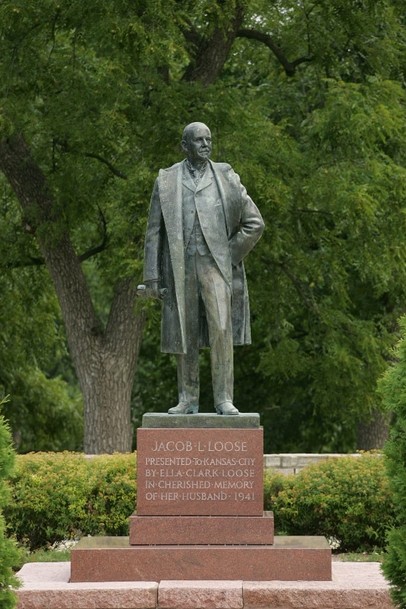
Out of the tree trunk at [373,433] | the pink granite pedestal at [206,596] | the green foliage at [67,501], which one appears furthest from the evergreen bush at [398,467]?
the tree trunk at [373,433]

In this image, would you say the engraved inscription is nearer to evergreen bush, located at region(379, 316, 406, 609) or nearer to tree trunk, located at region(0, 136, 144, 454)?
evergreen bush, located at region(379, 316, 406, 609)

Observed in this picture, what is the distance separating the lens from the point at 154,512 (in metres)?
10.1

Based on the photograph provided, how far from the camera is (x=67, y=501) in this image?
511 inches

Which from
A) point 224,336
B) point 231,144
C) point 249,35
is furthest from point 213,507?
point 249,35

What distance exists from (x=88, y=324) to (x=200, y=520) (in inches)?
319

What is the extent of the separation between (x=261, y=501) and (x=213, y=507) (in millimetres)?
355

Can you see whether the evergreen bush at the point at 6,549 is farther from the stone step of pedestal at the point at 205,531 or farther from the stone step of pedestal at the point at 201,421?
the stone step of pedestal at the point at 201,421

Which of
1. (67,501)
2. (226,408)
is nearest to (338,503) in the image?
(67,501)

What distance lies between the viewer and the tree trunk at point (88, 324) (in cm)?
1759

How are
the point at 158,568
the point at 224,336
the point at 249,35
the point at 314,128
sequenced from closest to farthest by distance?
1. the point at 158,568
2. the point at 224,336
3. the point at 314,128
4. the point at 249,35

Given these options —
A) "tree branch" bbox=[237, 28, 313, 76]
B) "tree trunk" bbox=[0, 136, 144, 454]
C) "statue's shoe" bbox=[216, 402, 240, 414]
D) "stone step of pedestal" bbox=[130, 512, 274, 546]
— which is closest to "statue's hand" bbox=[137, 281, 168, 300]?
"statue's shoe" bbox=[216, 402, 240, 414]

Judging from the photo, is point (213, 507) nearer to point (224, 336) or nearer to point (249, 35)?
point (224, 336)

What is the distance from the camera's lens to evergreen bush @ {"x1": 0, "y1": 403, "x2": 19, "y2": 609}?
812 cm

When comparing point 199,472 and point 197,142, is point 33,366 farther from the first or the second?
point 199,472
